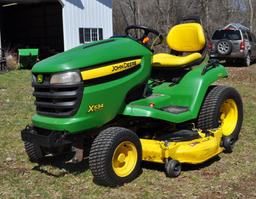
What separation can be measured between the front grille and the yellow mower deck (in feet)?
3.40

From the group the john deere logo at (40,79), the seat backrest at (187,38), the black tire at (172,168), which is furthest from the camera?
the seat backrest at (187,38)

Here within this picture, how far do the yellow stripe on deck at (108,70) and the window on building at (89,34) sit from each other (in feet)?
56.4

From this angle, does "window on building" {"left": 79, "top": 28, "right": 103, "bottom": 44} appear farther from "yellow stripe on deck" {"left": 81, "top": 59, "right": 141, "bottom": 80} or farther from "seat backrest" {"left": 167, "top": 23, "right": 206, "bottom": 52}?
"yellow stripe on deck" {"left": 81, "top": 59, "right": 141, "bottom": 80}

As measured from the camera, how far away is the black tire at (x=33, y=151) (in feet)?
17.5

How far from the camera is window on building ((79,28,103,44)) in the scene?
860 inches

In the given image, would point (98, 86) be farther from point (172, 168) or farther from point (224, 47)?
point (224, 47)

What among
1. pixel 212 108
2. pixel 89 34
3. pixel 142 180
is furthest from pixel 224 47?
pixel 142 180

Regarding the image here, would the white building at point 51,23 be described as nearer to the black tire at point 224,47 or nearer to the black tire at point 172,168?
the black tire at point 224,47

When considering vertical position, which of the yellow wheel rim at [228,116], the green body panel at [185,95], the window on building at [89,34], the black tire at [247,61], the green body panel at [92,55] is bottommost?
the black tire at [247,61]

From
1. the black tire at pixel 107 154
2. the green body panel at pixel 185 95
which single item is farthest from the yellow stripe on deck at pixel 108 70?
the black tire at pixel 107 154

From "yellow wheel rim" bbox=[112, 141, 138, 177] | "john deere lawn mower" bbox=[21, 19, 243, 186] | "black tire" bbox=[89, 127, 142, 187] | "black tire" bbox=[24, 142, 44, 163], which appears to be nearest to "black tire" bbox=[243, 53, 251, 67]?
"john deere lawn mower" bbox=[21, 19, 243, 186]

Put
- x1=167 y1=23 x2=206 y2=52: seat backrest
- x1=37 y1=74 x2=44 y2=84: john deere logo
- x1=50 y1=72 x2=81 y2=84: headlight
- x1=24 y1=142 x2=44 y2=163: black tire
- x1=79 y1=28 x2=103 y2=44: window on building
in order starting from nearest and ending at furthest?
x1=50 y1=72 x2=81 y2=84: headlight, x1=37 y1=74 x2=44 y2=84: john deere logo, x1=24 y1=142 x2=44 y2=163: black tire, x1=167 y1=23 x2=206 y2=52: seat backrest, x1=79 y1=28 x2=103 y2=44: window on building

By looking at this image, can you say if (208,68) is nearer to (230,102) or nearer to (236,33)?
(230,102)

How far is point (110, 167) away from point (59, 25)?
75.5ft
